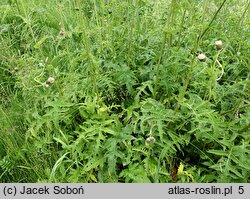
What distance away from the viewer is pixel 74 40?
280 cm

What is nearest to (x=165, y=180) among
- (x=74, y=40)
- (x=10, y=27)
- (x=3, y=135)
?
(x=3, y=135)

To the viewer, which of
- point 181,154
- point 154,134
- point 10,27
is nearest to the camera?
point 154,134

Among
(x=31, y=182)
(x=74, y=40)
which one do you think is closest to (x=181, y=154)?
(x=31, y=182)

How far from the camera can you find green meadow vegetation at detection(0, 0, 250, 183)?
6.30 feet

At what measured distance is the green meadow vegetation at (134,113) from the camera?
1.92m

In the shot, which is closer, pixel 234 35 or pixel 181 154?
pixel 181 154

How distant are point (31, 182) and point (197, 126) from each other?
1.01 m

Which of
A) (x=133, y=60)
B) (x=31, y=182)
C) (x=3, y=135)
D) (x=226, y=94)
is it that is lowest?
(x=31, y=182)

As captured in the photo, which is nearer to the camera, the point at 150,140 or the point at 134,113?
the point at 150,140

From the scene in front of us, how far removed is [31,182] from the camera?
→ 2078mm

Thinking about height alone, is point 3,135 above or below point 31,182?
above

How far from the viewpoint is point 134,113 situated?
206cm
